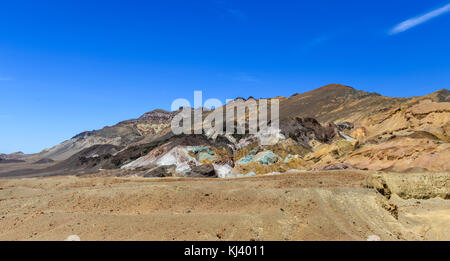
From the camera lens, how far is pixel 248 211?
43.7ft

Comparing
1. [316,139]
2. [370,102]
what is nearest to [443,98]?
[370,102]

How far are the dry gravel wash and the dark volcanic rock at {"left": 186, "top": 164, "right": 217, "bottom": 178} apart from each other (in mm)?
14843

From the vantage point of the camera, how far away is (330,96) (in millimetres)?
96500

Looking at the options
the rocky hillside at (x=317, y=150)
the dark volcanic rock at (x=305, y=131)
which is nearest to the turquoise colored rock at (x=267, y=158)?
the rocky hillside at (x=317, y=150)

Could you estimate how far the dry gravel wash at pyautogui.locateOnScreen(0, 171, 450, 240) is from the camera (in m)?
11.7

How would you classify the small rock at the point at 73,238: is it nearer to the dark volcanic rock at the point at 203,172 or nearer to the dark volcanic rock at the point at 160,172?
the dark volcanic rock at the point at 203,172

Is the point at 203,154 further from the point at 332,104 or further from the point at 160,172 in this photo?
the point at 332,104

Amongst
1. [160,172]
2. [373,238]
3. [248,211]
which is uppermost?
[160,172]

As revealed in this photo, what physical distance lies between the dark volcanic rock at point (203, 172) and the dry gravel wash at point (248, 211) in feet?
48.7

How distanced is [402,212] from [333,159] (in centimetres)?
1790

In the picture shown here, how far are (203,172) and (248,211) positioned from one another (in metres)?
19.2

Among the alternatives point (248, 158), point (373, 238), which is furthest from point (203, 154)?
point (373, 238)

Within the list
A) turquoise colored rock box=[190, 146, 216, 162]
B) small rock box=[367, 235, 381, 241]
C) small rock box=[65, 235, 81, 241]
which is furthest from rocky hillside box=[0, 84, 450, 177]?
small rock box=[65, 235, 81, 241]
